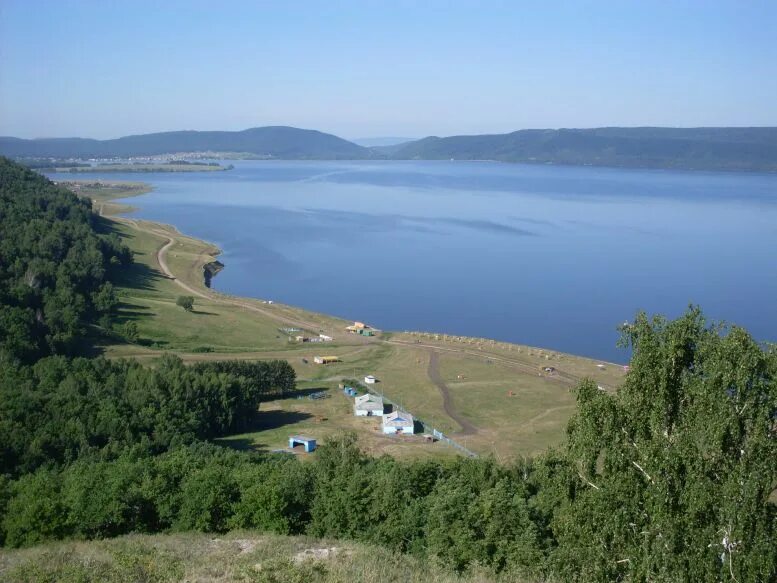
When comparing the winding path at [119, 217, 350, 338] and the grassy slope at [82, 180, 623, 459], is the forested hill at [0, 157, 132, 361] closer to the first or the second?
the grassy slope at [82, 180, 623, 459]

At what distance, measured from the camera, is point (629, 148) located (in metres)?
147

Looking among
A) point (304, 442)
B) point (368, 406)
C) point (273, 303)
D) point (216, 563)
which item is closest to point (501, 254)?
point (273, 303)

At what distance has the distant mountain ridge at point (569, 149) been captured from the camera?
131375 millimetres

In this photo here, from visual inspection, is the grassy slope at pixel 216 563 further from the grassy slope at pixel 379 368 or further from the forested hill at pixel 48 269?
the forested hill at pixel 48 269

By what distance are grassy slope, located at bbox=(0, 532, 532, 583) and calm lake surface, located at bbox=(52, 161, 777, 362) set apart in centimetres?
2005

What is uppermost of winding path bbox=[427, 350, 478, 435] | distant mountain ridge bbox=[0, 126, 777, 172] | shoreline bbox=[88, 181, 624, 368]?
distant mountain ridge bbox=[0, 126, 777, 172]

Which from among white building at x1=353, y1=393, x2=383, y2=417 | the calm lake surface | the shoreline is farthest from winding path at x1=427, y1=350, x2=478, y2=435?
the calm lake surface

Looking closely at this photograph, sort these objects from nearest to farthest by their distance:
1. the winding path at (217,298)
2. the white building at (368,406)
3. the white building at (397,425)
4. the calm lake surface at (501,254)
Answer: the white building at (397,425) → the white building at (368,406) → the winding path at (217,298) → the calm lake surface at (501,254)

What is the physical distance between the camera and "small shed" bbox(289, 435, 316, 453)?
1556cm

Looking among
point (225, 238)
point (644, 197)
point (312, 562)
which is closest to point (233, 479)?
point (312, 562)

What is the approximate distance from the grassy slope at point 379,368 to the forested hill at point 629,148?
387 ft

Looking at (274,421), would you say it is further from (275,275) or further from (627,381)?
(275,275)

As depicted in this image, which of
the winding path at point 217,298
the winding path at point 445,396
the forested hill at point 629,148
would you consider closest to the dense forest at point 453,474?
the winding path at point 445,396

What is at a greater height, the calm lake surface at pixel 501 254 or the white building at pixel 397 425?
the calm lake surface at pixel 501 254
